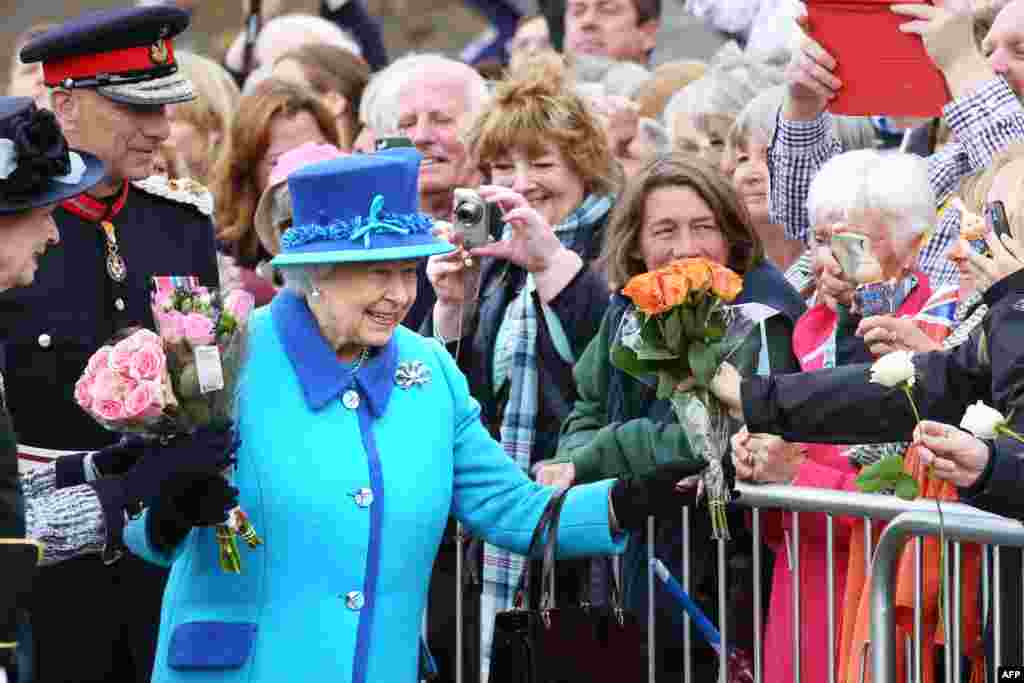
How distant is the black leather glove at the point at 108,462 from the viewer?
5.06 meters

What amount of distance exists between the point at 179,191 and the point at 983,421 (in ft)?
8.34

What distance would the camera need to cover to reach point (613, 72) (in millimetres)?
9469

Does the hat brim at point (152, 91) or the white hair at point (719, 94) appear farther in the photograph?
the white hair at point (719, 94)

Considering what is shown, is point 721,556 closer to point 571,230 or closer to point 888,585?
point 888,585

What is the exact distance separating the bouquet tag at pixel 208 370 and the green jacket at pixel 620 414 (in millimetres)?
1272

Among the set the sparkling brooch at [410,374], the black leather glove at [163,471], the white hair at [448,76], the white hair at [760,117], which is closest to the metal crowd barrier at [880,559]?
the sparkling brooch at [410,374]

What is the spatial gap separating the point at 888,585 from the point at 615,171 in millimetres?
2069

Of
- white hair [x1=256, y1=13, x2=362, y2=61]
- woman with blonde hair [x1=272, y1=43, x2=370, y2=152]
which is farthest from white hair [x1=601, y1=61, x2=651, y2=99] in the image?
white hair [x1=256, y1=13, x2=362, y2=61]

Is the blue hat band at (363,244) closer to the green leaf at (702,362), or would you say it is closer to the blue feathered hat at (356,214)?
the blue feathered hat at (356,214)

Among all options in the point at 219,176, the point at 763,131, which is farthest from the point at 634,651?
the point at 219,176

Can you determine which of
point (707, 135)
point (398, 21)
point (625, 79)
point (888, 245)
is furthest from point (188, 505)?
point (398, 21)

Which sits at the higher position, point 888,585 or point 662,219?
point 662,219

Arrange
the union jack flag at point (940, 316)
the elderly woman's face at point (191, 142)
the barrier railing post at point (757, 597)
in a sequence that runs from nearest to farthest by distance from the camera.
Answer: the union jack flag at point (940, 316)
the barrier railing post at point (757, 597)
the elderly woman's face at point (191, 142)

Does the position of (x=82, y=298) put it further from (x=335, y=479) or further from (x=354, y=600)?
(x=354, y=600)
